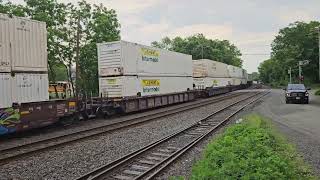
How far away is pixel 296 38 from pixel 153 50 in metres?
57.9

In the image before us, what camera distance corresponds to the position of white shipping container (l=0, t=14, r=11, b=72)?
13.2 metres

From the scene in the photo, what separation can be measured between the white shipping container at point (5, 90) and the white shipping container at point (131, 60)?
812 cm

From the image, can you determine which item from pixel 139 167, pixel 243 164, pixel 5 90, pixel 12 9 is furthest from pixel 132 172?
pixel 12 9

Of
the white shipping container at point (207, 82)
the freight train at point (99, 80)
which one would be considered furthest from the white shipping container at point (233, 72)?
the freight train at point (99, 80)

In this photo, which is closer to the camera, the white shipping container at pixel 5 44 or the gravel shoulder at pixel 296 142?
the gravel shoulder at pixel 296 142

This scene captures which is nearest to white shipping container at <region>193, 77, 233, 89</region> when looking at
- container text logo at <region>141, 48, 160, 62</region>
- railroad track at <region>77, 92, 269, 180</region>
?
container text logo at <region>141, 48, 160, 62</region>

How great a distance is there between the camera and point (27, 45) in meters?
14.4

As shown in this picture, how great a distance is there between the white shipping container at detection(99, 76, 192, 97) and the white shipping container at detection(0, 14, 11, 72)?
26.4ft

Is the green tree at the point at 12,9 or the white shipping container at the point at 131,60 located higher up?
the green tree at the point at 12,9

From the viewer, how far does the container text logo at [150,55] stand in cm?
2343

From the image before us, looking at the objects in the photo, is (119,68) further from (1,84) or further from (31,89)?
(1,84)

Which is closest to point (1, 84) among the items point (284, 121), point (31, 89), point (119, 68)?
point (31, 89)

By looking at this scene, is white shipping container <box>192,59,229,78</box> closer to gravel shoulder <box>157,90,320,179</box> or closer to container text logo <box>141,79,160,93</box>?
container text logo <box>141,79,160,93</box>

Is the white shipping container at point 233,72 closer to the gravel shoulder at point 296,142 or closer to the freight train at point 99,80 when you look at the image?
the freight train at point 99,80
